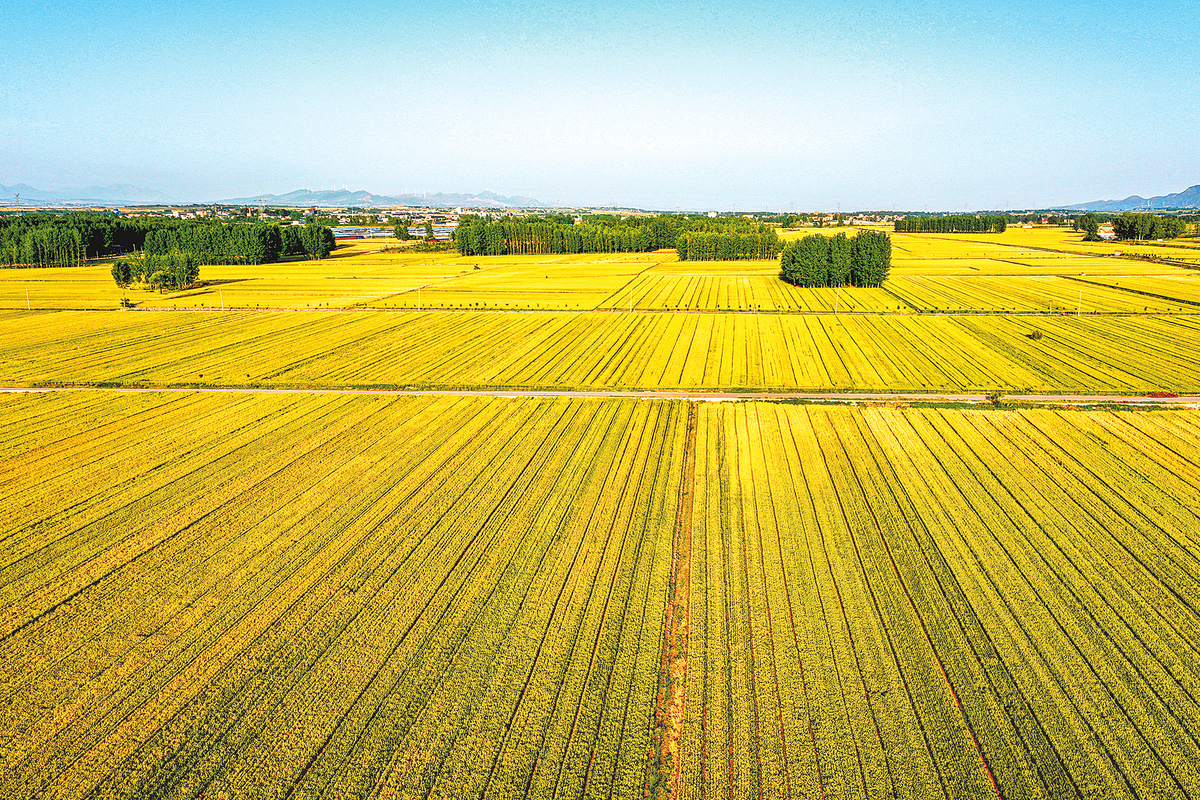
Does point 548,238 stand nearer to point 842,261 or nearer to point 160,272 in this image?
point 842,261

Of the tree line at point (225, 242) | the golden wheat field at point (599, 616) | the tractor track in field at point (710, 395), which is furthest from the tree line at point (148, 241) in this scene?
the golden wheat field at point (599, 616)

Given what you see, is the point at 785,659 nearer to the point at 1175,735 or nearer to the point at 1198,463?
the point at 1175,735

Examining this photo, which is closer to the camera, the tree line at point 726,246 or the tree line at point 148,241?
the tree line at point 148,241

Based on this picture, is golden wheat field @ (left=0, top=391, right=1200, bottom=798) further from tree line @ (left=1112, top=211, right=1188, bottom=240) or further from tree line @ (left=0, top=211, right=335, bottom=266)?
tree line @ (left=1112, top=211, right=1188, bottom=240)

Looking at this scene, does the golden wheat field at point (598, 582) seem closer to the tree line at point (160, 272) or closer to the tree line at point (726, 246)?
the tree line at point (160, 272)

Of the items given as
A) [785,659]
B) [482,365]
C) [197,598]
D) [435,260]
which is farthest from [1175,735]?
[435,260]

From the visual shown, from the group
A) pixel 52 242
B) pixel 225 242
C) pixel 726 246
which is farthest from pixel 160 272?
pixel 726 246
